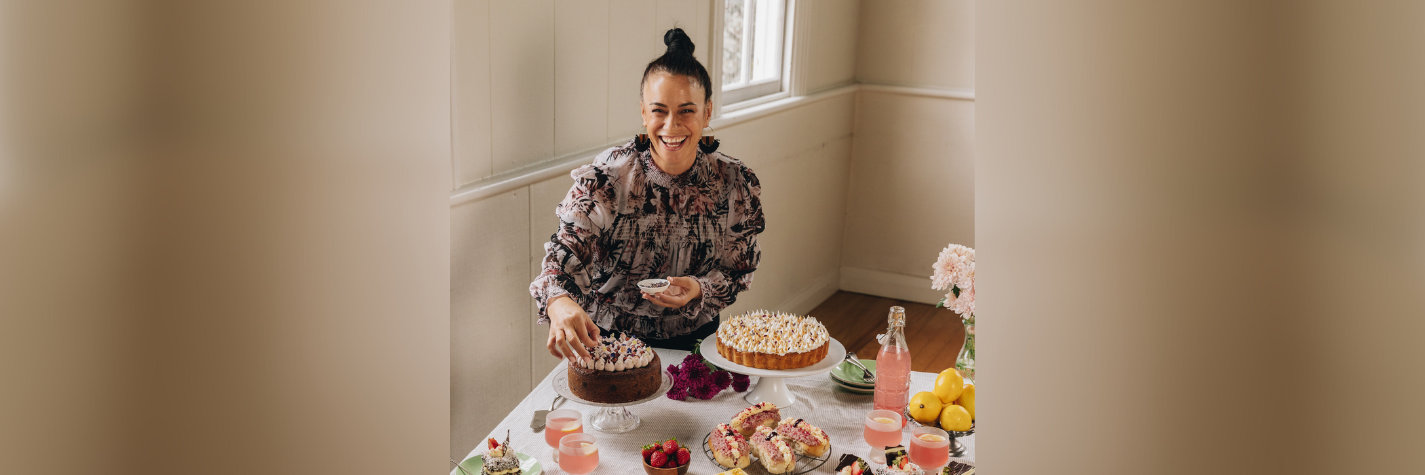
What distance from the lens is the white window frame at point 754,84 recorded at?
10.3ft

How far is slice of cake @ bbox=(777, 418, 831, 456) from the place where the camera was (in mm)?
1405

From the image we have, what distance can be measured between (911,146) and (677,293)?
256cm

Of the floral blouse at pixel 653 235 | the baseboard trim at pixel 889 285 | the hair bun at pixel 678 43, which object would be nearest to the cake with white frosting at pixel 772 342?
the floral blouse at pixel 653 235

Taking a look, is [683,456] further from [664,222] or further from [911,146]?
[911,146]

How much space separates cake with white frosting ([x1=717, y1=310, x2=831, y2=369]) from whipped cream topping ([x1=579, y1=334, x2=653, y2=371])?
17 cm

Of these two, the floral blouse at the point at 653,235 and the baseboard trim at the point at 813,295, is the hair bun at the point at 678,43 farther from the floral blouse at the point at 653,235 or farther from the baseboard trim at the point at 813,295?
the baseboard trim at the point at 813,295

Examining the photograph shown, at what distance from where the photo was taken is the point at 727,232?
2059 mm

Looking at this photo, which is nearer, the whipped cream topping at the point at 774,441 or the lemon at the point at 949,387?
the whipped cream topping at the point at 774,441


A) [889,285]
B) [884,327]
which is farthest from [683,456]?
[889,285]

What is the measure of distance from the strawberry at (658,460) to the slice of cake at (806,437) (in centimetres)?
19

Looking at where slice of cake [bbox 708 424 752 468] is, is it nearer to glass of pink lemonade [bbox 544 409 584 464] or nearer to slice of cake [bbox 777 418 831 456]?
slice of cake [bbox 777 418 831 456]

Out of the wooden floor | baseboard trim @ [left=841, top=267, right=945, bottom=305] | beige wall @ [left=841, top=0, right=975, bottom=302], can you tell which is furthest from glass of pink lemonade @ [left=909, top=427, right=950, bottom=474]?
baseboard trim @ [left=841, top=267, right=945, bottom=305]
